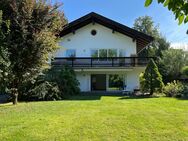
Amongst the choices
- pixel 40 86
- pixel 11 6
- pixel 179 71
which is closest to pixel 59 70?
pixel 40 86

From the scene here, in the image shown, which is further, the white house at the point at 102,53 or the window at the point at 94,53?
the window at the point at 94,53

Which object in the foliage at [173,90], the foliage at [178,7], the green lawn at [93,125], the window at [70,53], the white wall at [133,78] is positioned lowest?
the green lawn at [93,125]

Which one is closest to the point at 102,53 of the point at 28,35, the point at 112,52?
the point at 112,52

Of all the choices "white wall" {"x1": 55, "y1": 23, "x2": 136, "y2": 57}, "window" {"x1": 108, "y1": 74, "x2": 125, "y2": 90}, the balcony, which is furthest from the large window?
"window" {"x1": 108, "y1": 74, "x2": 125, "y2": 90}

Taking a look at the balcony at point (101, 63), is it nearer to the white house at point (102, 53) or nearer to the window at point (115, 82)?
the white house at point (102, 53)

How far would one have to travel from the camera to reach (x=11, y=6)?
13742mm

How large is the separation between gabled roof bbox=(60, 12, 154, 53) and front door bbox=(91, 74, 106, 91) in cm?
470

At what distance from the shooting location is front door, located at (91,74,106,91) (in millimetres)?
27250

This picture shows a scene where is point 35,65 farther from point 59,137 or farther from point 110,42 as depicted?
point 110,42


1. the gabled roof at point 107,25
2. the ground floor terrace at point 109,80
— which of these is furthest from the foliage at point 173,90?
the gabled roof at point 107,25

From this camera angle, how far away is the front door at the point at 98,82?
27250mm

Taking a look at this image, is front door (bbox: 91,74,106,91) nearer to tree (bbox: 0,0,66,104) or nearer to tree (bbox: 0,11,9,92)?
tree (bbox: 0,0,66,104)

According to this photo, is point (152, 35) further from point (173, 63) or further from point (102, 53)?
point (102, 53)

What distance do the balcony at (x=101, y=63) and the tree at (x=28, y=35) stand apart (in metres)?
10.7
